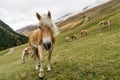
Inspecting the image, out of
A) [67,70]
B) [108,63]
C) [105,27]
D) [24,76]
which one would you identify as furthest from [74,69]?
[105,27]

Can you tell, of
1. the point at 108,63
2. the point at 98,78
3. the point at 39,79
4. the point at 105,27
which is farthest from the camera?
the point at 105,27

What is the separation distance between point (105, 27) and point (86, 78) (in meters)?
44.9

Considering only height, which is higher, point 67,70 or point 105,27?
point 105,27

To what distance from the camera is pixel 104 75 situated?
15.7 metres

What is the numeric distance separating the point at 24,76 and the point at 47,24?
17.0ft

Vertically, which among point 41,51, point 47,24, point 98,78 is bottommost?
point 98,78

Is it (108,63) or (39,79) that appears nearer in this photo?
(39,79)

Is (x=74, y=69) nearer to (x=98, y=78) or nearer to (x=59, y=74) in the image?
(x=59, y=74)

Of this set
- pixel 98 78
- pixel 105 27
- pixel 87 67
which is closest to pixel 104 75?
pixel 98 78

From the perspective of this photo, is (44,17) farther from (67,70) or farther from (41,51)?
(67,70)

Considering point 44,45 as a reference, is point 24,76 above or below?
below

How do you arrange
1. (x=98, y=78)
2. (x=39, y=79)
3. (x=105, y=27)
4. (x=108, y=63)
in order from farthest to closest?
(x=105, y=27), (x=108, y=63), (x=39, y=79), (x=98, y=78)

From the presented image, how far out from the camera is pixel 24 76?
62.9 feet

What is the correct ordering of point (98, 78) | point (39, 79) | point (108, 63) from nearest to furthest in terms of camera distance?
point (98, 78)
point (39, 79)
point (108, 63)
